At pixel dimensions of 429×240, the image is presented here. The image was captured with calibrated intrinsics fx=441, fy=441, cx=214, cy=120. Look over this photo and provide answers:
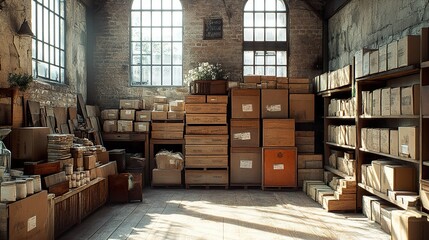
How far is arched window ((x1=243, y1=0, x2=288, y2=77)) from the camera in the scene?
33.9 feet

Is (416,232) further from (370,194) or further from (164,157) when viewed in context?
(164,157)

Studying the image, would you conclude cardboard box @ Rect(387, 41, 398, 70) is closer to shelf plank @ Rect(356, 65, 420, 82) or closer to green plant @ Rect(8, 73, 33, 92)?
shelf plank @ Rect(356, 65, 420, 82)

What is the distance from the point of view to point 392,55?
5297 mm

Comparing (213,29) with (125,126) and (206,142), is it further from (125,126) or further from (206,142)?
(125,126)

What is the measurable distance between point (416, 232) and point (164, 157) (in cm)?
531

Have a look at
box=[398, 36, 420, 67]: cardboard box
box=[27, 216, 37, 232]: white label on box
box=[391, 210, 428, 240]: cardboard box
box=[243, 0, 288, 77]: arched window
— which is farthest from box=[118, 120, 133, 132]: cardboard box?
box=[391, 210, 428, 240]: cardboard box

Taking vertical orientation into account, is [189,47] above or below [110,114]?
above

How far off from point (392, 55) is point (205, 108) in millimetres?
4376

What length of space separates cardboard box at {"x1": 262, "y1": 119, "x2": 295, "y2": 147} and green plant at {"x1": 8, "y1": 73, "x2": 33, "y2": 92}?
4589 millimetres

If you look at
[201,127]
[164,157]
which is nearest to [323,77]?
[201,127]

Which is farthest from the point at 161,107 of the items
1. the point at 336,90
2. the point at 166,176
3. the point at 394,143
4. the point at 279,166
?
the point at 394,143

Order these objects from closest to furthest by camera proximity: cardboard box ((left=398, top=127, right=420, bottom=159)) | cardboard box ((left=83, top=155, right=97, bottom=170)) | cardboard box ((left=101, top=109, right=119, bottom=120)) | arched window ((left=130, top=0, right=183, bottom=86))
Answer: cardboard box ((left=398, top=127, right=420, bottom=159)) → cardboard box ((left=83, top=155, right=97, bottom=170)) → cardboard box ((left=101, top=109, right=119, bottom=120)) → arched window ((left=130, top=0, right=183, bottom=86))

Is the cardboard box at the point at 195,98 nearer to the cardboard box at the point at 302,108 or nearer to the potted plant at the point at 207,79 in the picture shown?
the potted plant at the point at 207,79

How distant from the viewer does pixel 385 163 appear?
19.1 feet
